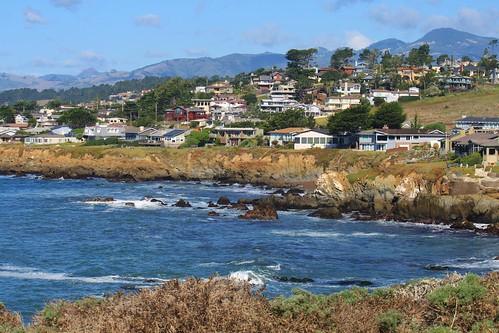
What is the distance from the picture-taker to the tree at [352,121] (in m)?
84.4

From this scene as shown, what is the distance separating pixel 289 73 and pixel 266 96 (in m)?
23.0

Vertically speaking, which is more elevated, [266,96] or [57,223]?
[266,96]

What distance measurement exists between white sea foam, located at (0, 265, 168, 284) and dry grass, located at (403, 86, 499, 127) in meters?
72.5

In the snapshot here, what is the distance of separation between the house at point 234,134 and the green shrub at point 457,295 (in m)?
79.7

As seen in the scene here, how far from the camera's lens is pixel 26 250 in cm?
4088

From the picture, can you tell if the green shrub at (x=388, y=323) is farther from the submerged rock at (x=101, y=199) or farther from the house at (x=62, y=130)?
the house at (x=62, y=130)

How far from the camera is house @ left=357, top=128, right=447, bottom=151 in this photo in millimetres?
79875

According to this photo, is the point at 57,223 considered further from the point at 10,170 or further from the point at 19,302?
the point at 10,170

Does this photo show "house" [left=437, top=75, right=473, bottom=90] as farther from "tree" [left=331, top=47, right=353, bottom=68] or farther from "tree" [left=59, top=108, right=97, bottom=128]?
"tree" [left=59, top=108, right=97, bottom=128]

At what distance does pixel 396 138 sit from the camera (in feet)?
263

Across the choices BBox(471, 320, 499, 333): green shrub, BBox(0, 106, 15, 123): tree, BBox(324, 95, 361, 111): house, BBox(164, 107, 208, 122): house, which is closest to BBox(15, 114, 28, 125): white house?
BBox(0, 106, 15, 123): tree

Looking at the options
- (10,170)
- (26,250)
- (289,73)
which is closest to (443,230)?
(26,250)

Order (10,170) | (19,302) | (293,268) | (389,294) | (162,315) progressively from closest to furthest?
(162,315), (389,294), (19,302), (293,268), (10,170)

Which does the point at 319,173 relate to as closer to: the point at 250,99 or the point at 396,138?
the point at 396,138
